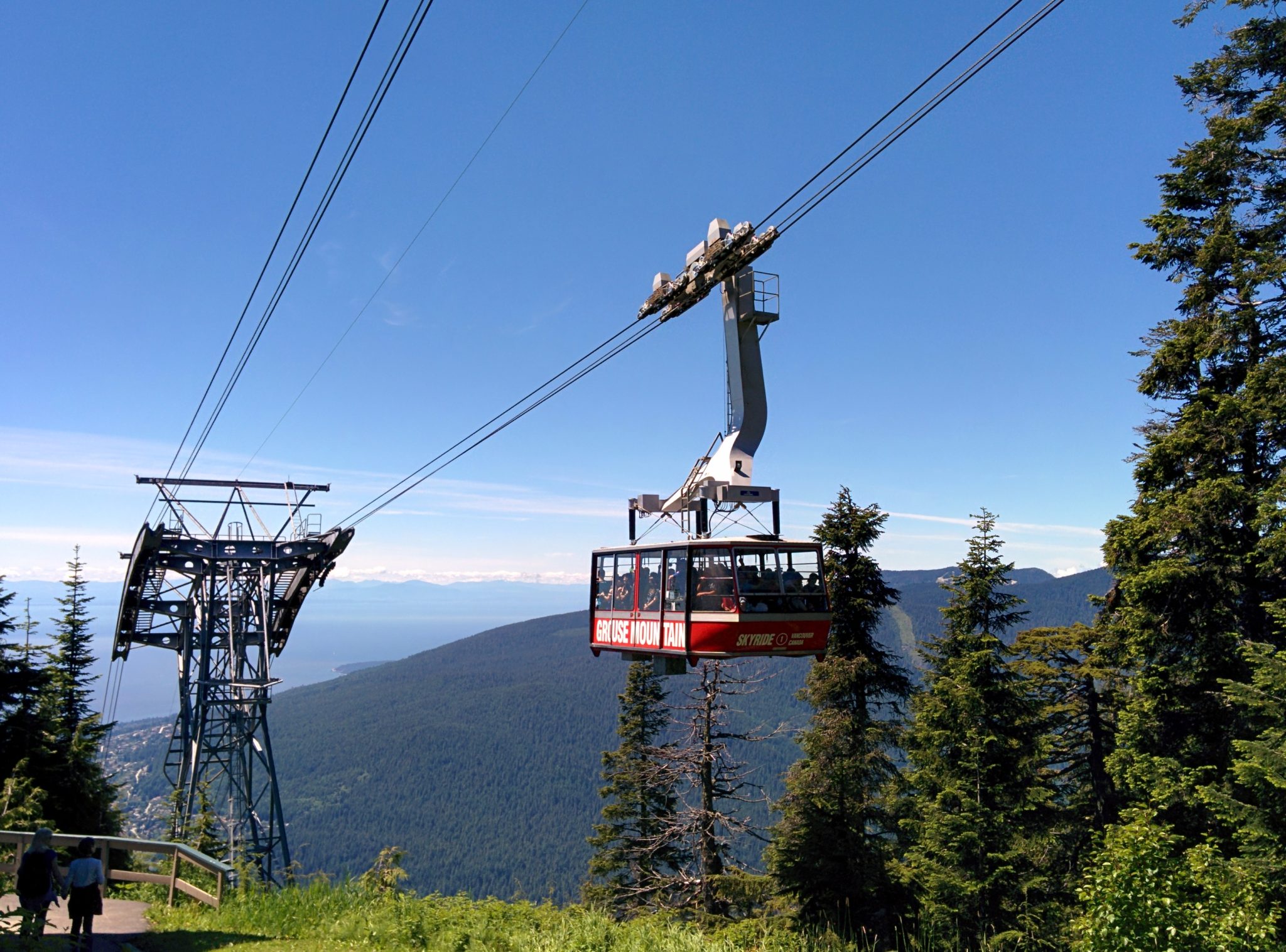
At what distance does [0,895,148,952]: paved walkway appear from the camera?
1054 cm

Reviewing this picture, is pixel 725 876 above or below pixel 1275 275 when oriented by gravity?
below

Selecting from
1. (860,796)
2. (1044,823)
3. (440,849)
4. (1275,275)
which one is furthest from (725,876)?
(440,849)

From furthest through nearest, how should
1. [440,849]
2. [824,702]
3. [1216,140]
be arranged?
[440,849] < [824,702] < [1216,140]

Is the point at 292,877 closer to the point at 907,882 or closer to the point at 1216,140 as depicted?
the point at 907,882

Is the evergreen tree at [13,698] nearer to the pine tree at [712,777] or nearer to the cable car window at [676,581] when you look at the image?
the cable car window at [676,581]

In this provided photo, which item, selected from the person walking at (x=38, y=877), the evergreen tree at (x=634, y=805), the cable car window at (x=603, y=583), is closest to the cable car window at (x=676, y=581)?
the cable car window at (x=603, y=583)

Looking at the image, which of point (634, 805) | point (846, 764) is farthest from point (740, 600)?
point (634, 805)

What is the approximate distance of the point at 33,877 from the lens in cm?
922

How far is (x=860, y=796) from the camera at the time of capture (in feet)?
66.3

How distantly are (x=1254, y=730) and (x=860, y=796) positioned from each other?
8861 millimetres

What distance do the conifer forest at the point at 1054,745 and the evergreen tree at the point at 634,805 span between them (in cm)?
469

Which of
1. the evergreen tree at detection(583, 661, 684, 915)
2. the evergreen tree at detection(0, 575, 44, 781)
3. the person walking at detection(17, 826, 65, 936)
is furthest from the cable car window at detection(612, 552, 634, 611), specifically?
the evergreen tree at detection(0, 575, 44, 781)

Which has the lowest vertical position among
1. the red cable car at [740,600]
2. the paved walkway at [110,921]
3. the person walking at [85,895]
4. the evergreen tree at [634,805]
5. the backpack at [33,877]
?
the evergreen tree at [634,805]

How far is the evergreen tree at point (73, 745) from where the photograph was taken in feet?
68.8
